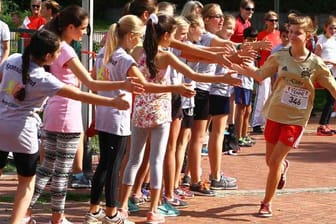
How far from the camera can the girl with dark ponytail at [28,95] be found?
6.67 meters

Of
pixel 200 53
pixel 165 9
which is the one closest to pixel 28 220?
pixel 200 53

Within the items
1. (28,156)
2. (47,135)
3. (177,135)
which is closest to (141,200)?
(177,135)

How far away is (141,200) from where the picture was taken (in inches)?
340

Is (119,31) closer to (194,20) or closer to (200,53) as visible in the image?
(200,53)

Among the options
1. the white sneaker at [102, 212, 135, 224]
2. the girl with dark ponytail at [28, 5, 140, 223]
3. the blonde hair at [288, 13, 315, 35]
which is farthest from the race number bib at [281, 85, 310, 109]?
the girl with dark ponytail at [28, 5, 140, 223]

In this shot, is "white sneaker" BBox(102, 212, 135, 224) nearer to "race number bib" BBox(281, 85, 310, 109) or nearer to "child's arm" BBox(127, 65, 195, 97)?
"child's arm" BBox(127, 65, 195, 97)

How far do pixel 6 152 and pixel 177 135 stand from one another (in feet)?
7.17

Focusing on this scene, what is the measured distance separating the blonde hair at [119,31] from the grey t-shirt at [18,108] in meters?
0.84

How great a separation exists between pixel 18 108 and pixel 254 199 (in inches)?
134

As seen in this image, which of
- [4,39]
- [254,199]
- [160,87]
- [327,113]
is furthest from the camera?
[327,113]

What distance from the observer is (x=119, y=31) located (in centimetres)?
755

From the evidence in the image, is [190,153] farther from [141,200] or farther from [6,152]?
[6,152]

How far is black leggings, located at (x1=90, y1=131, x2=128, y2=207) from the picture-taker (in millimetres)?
7523

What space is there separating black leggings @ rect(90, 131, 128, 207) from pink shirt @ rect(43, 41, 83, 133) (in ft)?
0.85
